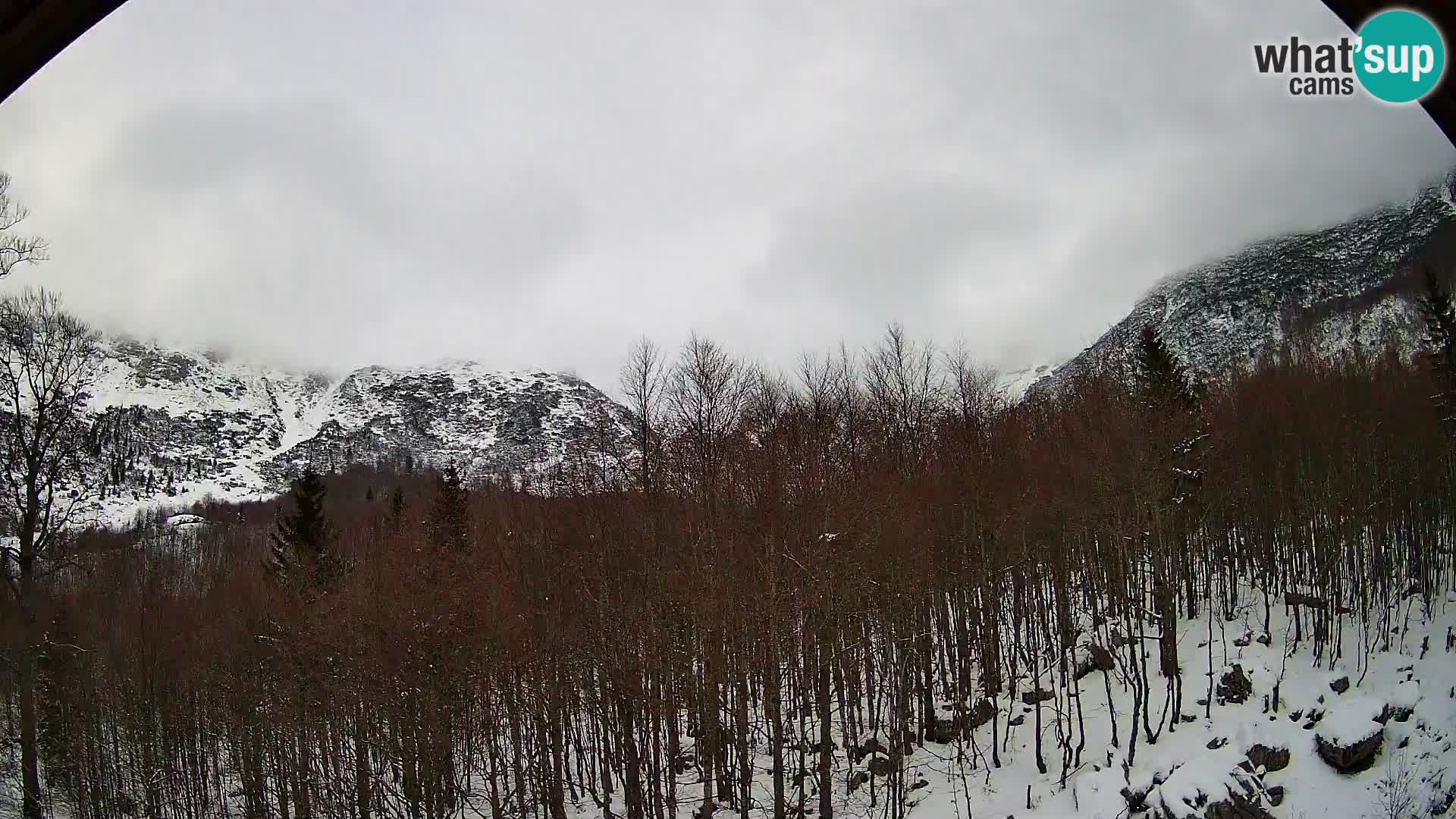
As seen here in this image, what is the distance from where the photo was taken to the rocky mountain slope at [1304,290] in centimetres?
7044

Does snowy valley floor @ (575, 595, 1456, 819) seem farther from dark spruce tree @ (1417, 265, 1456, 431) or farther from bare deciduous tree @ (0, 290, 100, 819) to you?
bare deciduous tree @ (0, 290, 100, 819)

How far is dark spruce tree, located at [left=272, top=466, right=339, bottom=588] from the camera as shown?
2630 centimetres

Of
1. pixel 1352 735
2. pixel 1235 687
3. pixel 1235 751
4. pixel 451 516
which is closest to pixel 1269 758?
pixel 1235 751

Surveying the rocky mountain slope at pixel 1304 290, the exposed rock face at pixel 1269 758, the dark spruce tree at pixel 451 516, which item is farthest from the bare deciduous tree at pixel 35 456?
the rocky mountain slope at pixel 1304 290

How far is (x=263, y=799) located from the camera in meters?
23.1

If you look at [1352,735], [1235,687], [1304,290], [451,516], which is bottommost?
[1352,735]

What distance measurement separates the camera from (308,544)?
2819cm

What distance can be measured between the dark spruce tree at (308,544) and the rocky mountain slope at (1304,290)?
6466cm

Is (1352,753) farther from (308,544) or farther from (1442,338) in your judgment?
(308,544)

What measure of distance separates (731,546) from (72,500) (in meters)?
16.3

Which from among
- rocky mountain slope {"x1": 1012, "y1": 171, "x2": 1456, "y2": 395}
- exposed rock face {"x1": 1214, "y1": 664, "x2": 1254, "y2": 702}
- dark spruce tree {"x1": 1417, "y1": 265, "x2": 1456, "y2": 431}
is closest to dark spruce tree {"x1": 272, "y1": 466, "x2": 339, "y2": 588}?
exposed rock face {"x1": 1214, "y1": 664, "x2": 1254, "y2": 702}

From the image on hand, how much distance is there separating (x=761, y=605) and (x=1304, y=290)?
134m

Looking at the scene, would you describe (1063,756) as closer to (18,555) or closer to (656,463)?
(656,463)

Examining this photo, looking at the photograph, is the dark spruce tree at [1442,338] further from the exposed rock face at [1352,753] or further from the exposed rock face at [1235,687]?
the exposed rock face at [1352,753]
